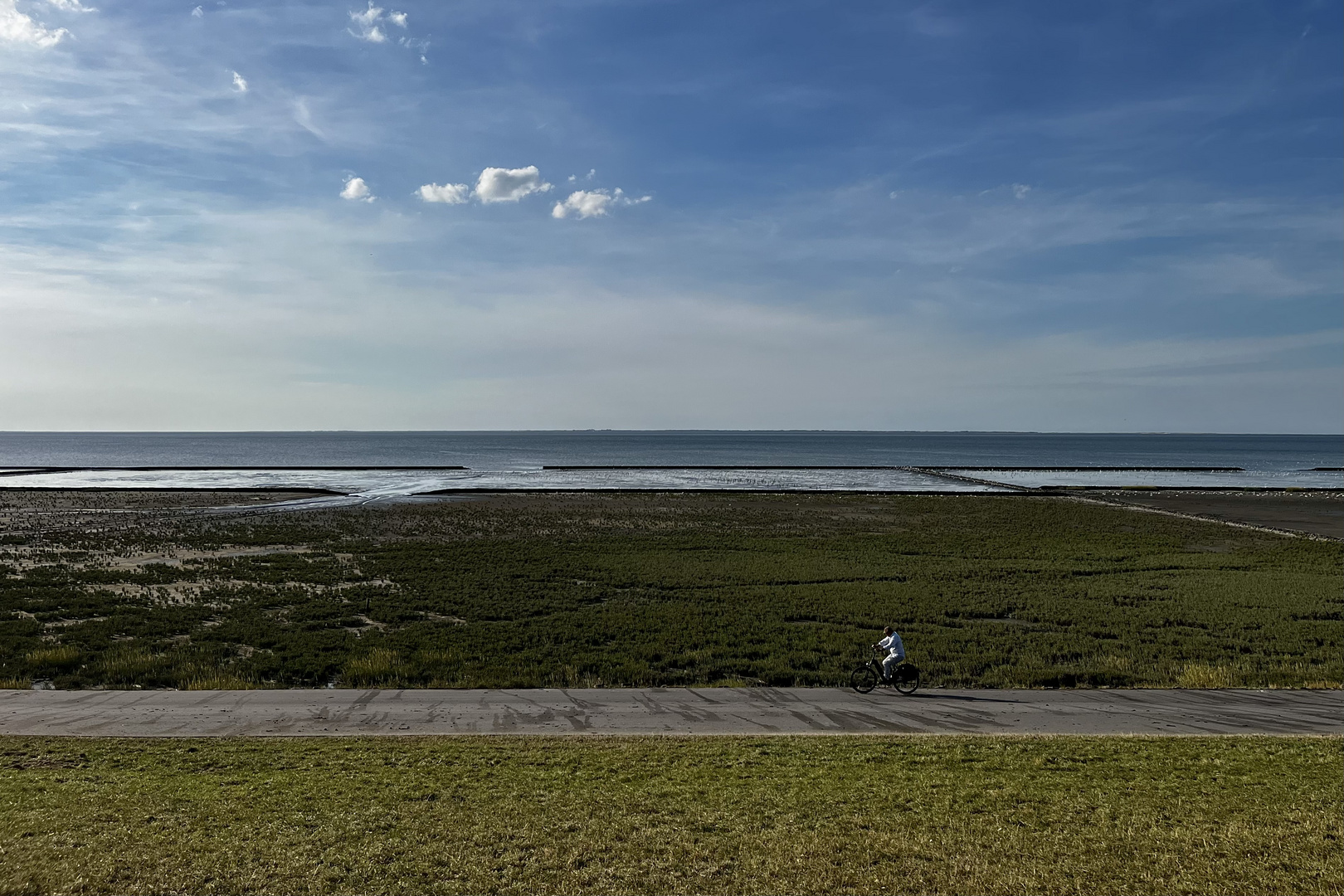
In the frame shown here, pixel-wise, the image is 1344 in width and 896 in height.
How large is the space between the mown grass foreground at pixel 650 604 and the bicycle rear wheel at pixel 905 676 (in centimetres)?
198

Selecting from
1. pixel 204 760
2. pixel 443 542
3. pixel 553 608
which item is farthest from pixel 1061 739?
pixel 443 542

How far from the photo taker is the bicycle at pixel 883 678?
60.8ft

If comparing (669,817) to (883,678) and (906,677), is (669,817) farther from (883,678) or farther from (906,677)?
(883,678)

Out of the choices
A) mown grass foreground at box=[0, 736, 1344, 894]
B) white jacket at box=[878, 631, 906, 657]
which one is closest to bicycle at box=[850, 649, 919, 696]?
white jacket at box=[878, 631, 906, 657]

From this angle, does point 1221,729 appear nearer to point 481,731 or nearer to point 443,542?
point 481,731

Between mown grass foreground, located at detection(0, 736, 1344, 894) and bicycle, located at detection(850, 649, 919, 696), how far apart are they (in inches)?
178

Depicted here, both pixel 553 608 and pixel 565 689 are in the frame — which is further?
pixel 553 608

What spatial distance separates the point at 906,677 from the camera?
18.5 m

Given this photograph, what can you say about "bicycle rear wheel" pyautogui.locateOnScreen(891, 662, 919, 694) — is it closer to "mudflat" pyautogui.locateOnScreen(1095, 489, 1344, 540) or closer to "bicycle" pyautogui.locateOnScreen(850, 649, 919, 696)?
"bicycle" pyautogui.locateOnScreen(850, 649, 919, 696)

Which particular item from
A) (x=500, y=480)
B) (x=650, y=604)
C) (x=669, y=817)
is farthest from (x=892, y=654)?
(x=500, y=480)

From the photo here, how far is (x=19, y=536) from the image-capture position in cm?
4809

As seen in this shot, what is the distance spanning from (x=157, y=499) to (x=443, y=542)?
4571 centimetres

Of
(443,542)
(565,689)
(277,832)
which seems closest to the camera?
(277,832)

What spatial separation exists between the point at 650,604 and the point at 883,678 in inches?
509
